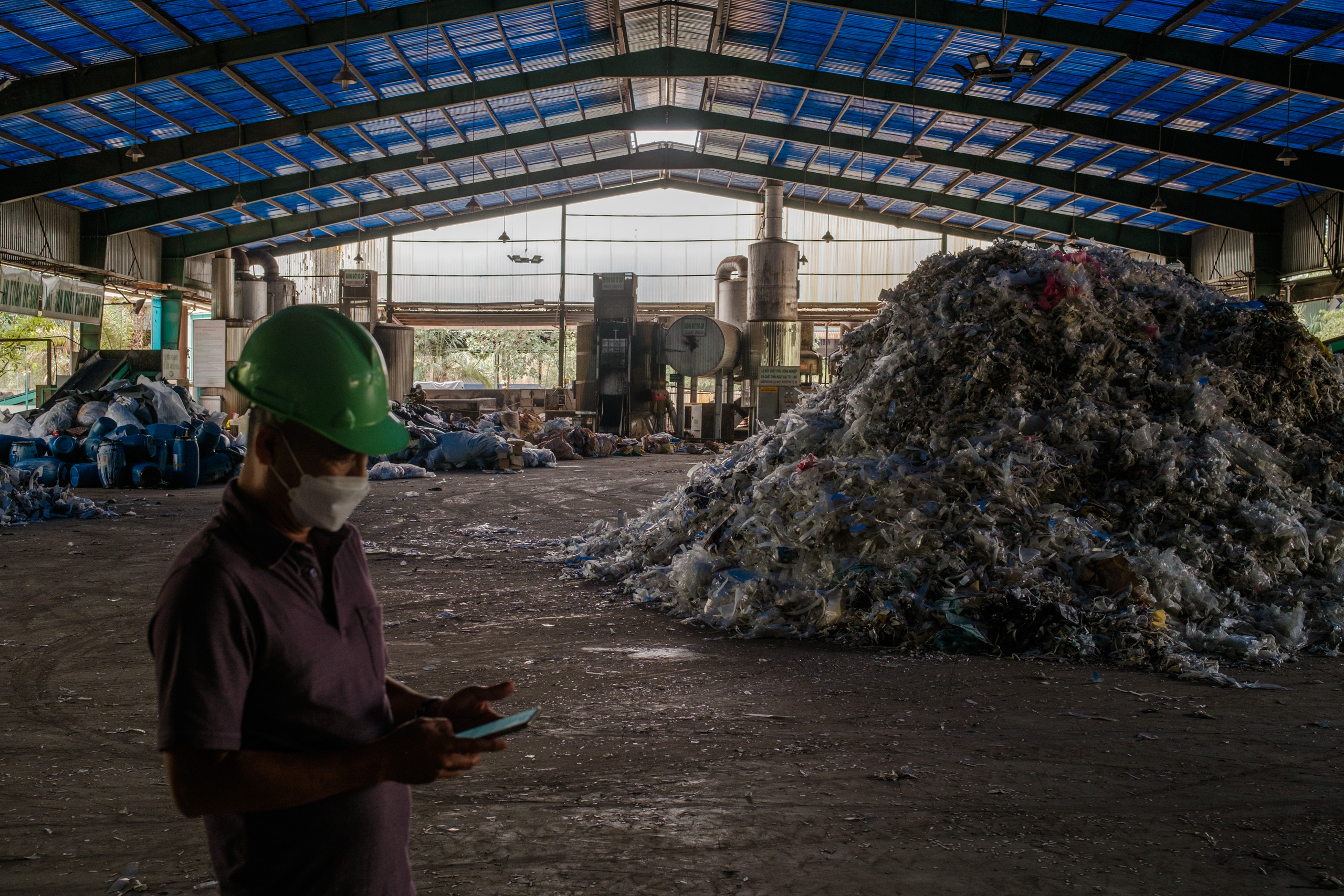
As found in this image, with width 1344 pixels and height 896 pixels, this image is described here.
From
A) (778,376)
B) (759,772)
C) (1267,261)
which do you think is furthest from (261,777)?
(1267,261)

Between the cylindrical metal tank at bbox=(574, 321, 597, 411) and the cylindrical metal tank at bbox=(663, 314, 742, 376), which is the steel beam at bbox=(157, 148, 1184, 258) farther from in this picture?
the cylindrical metal tank at bbox=(663, 314, 742, 376)

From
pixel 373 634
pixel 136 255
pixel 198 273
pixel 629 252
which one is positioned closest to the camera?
pixel 373 634

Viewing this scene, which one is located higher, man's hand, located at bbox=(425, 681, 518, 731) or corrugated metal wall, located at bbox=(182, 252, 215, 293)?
corrugated metal wall, located at bbox=(182, 252, 215, 293)

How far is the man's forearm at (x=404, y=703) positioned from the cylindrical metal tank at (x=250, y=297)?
2347 centimetres

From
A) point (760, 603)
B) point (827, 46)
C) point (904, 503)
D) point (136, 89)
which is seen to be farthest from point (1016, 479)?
point (136, 89)

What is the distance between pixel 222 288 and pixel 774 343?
13552mm

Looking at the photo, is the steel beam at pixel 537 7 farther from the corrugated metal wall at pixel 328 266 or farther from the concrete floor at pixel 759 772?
the corrugated metal wall at pixel 328 266

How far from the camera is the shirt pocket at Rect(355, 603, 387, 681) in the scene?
1.28m

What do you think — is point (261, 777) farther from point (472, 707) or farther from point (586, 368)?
point (586, 368)

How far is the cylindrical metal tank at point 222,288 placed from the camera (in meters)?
21.9

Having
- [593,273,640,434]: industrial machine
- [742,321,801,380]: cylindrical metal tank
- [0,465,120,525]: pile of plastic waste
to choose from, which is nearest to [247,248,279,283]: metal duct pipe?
[593,273,640,434]: industrial machine

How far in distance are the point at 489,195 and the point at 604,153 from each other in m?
3.96

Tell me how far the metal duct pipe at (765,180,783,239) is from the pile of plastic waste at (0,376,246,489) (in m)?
12.3

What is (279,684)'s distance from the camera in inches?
44.3
